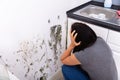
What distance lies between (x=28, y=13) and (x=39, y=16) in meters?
0.16

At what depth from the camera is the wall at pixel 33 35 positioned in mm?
1238

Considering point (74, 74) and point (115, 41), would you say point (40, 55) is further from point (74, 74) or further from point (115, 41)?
point (115, 41)

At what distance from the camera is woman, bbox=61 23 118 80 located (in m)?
1.15

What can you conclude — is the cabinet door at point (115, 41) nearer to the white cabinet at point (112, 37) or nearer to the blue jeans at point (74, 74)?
the white cabinet at point (112, 37)

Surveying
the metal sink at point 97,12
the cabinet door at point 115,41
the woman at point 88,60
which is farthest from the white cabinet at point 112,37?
the woman at point 88,60

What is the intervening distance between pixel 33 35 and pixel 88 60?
0.62 m

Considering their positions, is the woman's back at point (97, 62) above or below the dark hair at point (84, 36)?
below

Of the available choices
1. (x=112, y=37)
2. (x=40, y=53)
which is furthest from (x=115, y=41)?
(x=40, y=53)

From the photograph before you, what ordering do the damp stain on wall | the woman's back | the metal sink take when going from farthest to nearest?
1. the metal sink
2. the damp stain on wall
3. the woman's back

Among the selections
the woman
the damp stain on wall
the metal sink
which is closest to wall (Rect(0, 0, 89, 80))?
the damp stain on wall

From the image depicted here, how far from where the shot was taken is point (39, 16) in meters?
1.50

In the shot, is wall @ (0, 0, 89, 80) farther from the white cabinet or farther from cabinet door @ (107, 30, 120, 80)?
cabinet door @ (107, 30, 120, 80)

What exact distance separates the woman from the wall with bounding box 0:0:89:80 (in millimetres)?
447

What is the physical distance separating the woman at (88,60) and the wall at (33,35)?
447 mm
